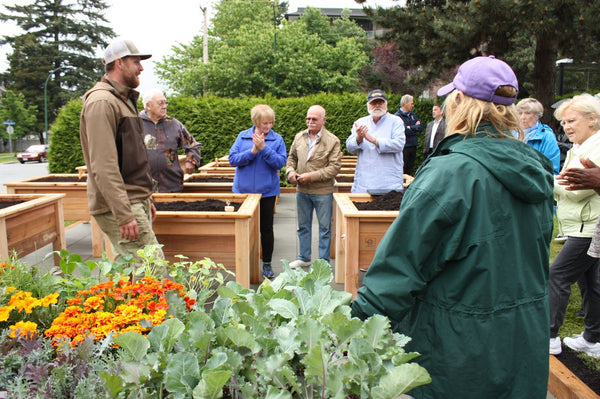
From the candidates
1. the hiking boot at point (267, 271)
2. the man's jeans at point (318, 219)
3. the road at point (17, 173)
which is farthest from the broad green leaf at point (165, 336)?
the road at point (17, 173)

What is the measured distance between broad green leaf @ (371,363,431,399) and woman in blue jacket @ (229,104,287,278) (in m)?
3.79

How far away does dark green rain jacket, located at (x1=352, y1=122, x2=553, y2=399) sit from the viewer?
4.68ft

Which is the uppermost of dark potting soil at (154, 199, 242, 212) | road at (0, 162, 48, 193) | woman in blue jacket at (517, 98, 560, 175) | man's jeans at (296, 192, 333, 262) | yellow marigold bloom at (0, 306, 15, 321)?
woman in blue jacket at (517, 98, 560, 175)

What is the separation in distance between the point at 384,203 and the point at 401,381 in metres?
3.22

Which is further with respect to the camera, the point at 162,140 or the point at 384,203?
the point at 162,140

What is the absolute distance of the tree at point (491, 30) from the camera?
8352 millimetres

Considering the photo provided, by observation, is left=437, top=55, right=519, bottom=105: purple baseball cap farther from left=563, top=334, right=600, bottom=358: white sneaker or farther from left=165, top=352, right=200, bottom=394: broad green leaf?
left=563, top=334, right=600, bottom=358: white sneaker

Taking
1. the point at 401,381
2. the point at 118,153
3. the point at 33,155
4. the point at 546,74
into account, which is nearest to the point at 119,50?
the point at 118,153

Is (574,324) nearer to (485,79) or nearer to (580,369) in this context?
(580,369)

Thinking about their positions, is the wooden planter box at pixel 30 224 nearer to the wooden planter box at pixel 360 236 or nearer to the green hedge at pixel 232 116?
the wooden planter box at pixel 360 236

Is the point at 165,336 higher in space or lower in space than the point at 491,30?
lower

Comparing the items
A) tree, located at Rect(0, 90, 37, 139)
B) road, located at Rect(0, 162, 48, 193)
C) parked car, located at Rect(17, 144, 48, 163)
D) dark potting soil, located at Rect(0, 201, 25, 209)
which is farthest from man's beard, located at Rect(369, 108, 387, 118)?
tree, located at Rect(0, 90, 37, 139)

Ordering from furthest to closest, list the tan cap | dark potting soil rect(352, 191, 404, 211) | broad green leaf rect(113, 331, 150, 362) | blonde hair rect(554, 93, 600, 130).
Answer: dark potting soil rect(352, 191, 404, 211) < blonde hair rect(554, 93, 600, 130) < the tan cap < broad green leaf rect(113, 331, 150, 362)

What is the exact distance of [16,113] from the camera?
4584cm
